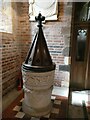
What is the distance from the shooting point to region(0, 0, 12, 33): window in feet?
9.62

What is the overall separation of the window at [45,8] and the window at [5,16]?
21.9 inches

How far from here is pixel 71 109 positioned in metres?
2.51

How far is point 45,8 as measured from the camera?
129 inches

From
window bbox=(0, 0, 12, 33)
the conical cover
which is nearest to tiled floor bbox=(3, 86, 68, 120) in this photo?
the conical cover

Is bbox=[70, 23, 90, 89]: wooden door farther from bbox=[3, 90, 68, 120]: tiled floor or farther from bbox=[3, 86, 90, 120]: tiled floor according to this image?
bbox=[3, 90, 68, 120]: tiled floor

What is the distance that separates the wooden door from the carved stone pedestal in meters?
1.21

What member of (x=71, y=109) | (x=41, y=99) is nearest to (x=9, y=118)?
(x=41, y=99)

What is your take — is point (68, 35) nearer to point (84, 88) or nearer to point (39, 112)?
point (84, 88)

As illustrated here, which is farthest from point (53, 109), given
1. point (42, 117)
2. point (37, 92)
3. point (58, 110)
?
point (37, 92)

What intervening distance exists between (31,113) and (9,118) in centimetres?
38

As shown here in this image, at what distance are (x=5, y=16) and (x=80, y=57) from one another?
2035mm

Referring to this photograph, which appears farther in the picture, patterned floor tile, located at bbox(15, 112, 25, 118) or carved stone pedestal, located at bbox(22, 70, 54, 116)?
patterned floor tile, located at bbox(15, 112, 25, 118)

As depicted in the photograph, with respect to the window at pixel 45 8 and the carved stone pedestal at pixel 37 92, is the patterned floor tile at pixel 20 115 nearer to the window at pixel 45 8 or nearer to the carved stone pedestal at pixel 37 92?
the carved stone pedestal at pixel 37 92

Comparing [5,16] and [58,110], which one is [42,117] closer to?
[58,110]
